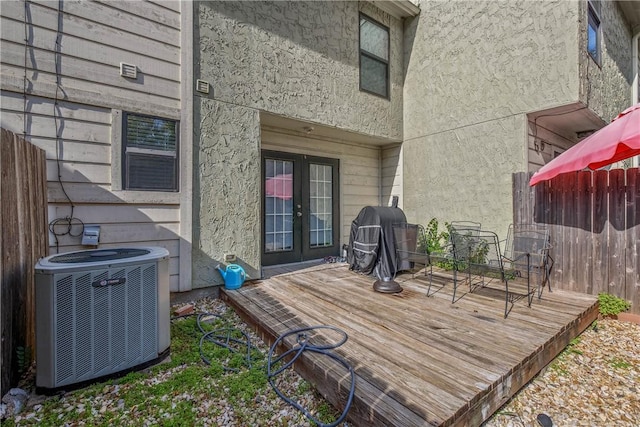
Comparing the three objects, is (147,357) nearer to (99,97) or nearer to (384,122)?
(99,97)

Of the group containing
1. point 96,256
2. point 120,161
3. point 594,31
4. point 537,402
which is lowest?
point 537,402

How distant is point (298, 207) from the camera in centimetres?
587

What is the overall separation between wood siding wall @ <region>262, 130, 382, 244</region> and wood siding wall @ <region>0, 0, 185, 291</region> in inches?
87.1

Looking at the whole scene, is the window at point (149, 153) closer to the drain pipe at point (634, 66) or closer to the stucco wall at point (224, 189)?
the stucco wall at point (224, 189)

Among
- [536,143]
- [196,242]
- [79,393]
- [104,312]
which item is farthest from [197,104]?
[536,143]

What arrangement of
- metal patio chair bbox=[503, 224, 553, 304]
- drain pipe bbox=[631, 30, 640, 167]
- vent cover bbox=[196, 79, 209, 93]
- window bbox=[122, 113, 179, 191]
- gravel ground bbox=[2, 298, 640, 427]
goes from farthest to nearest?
drain pipe bbox=[631, 30, 640, 167], vent cover bbox=[196, 79, 209, 93], metal patio chair bbox=[503, 224, 553, 304], window bbox=[122, 113, 179, 191], gravel ground bbox=[2, 298, 640, 427]

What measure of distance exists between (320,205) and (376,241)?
200 cm

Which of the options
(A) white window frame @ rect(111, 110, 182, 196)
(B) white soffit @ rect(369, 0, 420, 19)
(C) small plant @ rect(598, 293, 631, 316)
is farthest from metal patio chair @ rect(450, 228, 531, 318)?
(B) white soffit @ rect(369, 0, 420, 19)

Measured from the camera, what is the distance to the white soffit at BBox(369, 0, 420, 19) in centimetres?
602

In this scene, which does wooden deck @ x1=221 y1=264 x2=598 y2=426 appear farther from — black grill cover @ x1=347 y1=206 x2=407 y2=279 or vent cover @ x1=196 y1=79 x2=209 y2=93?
vent cover @ x1=196 y1=79 x2=209 y2=93

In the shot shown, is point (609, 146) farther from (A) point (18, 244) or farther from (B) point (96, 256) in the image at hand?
(A) point (18, 244)

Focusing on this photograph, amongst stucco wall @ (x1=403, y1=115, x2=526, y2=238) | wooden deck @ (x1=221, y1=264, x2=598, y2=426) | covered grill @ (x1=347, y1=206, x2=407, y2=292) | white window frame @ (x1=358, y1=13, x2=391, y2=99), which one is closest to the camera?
wooden deck @ (x1=221, y1=264, x2=598, y2=426)

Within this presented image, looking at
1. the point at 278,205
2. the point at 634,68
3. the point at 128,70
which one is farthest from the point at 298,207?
the point at 634,68

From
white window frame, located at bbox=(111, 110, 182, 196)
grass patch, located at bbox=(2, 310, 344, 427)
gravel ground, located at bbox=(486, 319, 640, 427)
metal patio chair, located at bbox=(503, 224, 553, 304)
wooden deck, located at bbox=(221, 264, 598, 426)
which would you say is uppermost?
white window frame, located at bbox=(111, 110, 182, 196)
